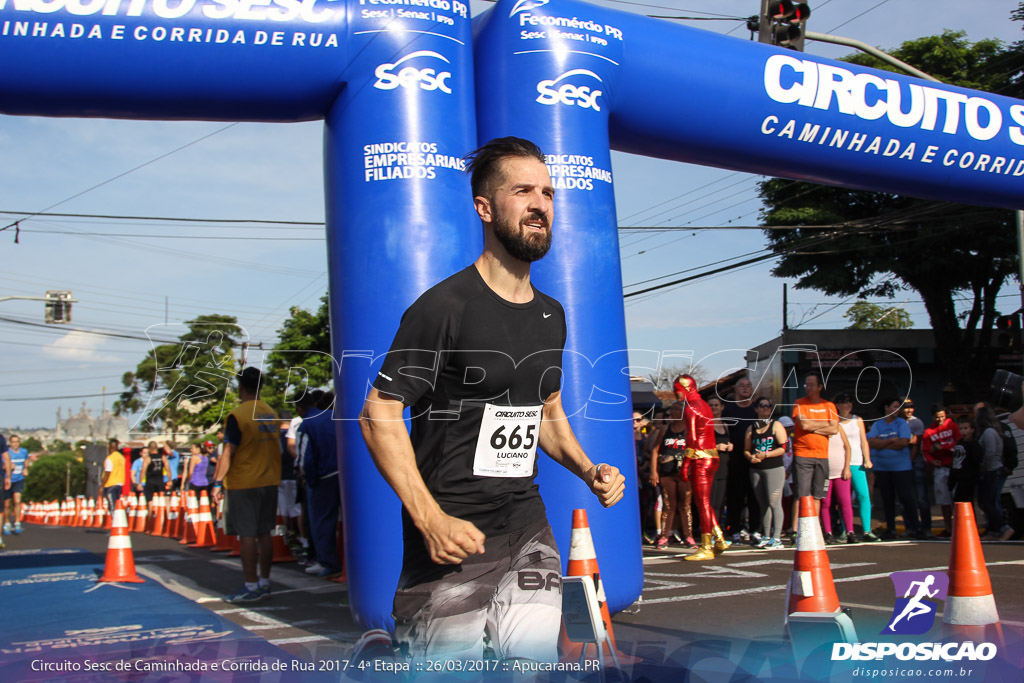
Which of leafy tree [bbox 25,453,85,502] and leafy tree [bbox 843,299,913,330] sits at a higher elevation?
leafy tree [bbox 843,299,913,330]

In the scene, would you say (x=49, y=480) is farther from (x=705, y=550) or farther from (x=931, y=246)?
(x=705, y=550)

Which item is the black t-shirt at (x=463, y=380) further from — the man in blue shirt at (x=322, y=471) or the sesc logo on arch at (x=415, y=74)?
the man in blue shirt at (x=322, y=471)

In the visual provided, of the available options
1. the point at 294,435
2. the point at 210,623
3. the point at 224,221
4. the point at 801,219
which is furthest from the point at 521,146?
the point at 801,219

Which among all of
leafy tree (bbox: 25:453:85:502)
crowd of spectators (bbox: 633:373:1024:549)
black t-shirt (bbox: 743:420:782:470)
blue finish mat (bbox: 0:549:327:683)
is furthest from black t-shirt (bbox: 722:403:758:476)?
leafy tree (bbox: 25:453:85:502)

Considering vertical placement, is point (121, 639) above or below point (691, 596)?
above

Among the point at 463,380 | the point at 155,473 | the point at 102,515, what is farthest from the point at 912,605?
the point at 102,515

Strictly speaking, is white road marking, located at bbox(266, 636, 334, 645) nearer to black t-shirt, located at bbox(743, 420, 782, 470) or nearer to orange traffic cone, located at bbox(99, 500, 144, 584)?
orange traffic cone, located at bbox(99, 500, 144, 584)

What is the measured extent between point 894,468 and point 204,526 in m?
9.62

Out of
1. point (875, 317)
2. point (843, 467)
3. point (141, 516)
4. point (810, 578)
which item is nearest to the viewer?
point (810, 578)

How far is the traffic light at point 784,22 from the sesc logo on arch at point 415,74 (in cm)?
562

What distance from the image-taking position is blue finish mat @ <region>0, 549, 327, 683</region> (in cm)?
446

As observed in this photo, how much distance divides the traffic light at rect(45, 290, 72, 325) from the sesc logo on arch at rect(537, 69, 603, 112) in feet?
62.3

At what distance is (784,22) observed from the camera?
393 inches

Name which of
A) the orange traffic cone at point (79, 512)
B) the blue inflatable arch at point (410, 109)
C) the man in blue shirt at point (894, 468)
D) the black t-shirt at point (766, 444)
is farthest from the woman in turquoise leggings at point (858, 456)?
the orange traffic cone at point (79, 512)
